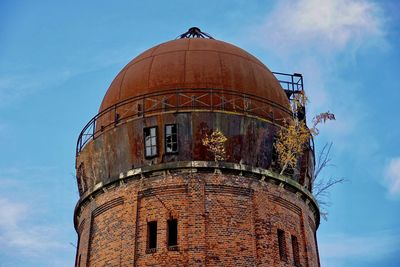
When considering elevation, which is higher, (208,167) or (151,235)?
(208,167)

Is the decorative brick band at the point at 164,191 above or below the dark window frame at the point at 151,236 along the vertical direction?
above

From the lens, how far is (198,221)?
18.8m

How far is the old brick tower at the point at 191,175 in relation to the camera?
18.9 metres

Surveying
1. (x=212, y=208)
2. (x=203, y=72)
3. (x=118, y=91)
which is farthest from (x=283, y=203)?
(x=118, y=91)

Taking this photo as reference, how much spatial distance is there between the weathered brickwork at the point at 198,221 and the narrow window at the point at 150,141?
92 centimetres

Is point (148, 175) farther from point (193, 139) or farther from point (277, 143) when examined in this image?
point (277, 143)

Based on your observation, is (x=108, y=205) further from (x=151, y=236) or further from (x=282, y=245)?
(x=282, y=245)

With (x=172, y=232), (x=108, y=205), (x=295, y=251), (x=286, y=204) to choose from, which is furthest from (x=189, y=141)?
(x=295, y=251)

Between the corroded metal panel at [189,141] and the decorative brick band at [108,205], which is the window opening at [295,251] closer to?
the corroded metal panel at [189,141]

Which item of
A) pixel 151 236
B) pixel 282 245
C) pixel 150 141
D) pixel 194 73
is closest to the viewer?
pixel 151 236

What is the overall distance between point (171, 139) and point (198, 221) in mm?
2959

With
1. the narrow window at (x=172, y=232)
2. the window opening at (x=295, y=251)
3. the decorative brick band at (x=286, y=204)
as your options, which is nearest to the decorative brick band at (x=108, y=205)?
the narrow window at (x=172, y=232)

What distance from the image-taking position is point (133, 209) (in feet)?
64.3

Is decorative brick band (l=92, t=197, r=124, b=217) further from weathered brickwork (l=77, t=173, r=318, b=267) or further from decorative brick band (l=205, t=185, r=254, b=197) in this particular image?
decorative brick band (l=205, t=185, r=254, b=197)
